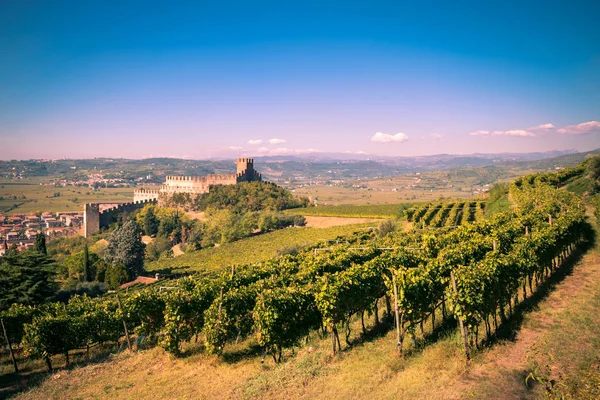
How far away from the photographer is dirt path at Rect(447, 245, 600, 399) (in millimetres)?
8219

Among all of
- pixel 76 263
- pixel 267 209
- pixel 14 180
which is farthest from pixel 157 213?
pixel 14 180

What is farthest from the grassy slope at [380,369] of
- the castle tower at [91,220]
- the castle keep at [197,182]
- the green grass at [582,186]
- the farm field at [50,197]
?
the farm field at [50,197]

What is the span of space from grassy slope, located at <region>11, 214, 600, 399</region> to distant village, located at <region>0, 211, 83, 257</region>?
72176mm

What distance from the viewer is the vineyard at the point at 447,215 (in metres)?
36.7

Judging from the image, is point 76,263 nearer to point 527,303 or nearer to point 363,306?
point 363,306

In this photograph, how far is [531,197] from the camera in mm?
31391

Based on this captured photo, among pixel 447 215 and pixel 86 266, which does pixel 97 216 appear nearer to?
pixel 86 266

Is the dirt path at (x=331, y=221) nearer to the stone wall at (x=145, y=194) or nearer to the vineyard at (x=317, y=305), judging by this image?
the vineyard at (x=317, y=305)

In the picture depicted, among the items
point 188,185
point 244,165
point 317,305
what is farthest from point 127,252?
point 244,165

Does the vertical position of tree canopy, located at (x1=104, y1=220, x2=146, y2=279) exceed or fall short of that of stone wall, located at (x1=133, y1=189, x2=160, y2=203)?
it falls short

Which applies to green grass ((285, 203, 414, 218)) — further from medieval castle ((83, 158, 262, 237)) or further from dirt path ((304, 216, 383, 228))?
medieval castle ((83, 158, 262, 237))

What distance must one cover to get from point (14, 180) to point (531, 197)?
22564 centimetres

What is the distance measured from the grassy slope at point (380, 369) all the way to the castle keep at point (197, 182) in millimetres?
69852

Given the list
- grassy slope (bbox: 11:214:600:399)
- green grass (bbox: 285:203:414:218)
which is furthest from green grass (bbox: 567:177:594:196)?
grassy slope (bbox: 11:214:600:399)
